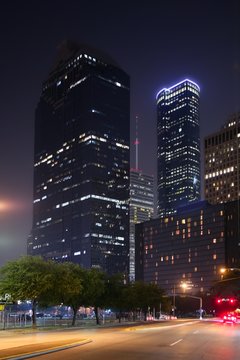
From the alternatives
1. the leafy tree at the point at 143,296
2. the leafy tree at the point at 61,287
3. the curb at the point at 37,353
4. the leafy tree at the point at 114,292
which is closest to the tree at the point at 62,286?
the leafy tree at the point at 61,287

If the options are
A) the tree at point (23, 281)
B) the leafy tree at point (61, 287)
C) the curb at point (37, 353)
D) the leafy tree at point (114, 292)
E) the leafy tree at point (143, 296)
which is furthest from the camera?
the leafy tree at point (143, 296)

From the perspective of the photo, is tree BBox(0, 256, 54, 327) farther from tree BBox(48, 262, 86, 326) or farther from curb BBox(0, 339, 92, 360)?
curb BBox(0, 339, 92, 360)

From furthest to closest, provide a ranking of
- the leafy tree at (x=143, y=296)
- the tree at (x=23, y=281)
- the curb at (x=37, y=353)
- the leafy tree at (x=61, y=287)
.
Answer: the leafy tree at (x=143, y=296) < the leafy tree at (x=61, y=287) < the tree at (x=23, y=281) < the curb at (x=37, y=353)

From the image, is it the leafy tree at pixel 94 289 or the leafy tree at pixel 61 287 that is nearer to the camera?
the leafy tree at pixel 61 287

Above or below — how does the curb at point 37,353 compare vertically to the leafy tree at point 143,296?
below

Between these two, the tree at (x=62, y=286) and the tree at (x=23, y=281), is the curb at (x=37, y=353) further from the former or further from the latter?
the tree at (x=62, y=286)

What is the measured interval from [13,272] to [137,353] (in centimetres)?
3829

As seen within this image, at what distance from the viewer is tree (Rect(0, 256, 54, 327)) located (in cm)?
6556

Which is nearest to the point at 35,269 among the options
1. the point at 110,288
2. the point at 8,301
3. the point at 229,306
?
the point at 8,301

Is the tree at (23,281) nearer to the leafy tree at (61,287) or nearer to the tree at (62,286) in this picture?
the leafy tree at (61,287)

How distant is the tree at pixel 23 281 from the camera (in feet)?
215

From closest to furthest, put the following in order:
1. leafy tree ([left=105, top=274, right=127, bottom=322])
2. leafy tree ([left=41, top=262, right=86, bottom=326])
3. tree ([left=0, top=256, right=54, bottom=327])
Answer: tree ([left=0, top=256, right=54, bottom=327]) → leafy tree ([left=41, top=262, right=86, bottom=326]) → leafy tree ([left=105, top=274, right=127, bottom=322])

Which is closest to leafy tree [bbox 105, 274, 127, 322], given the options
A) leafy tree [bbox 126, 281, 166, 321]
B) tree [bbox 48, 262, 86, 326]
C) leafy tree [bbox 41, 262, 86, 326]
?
leafy tree [bbox 126, 281, 166, 321]

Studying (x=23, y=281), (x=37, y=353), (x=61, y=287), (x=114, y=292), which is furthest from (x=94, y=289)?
(x=37, y=353)
